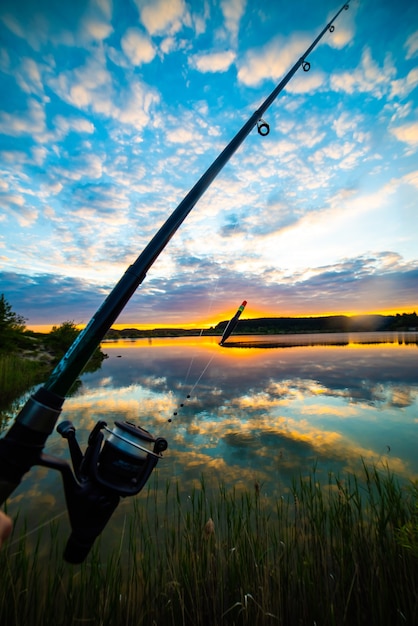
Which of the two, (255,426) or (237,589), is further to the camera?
(255,426)

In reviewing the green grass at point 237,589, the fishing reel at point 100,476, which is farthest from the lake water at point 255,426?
the fishing reel at point 100,476

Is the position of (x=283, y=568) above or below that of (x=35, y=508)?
above

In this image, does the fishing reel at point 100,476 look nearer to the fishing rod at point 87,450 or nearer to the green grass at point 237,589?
the fishing rod at point 87,450

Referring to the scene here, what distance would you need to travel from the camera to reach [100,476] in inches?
46.6

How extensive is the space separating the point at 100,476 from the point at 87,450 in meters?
0.13

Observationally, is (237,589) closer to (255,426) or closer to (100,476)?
(100,476)

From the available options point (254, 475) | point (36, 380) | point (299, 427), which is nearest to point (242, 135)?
point (254, 475)

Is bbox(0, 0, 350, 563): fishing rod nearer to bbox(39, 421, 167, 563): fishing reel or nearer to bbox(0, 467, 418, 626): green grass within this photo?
bbox(39, 421, 167, 563): fishing reel

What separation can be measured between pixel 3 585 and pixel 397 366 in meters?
21.7

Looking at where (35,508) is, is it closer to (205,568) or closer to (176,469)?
(176,469)

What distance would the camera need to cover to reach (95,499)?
46.0 inches

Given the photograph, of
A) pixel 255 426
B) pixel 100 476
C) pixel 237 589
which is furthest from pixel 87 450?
pixel 255 426

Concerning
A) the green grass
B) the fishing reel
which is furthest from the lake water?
the fishing reel

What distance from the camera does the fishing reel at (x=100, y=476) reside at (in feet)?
3.80
